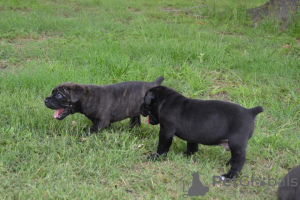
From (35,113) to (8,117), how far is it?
393 mm

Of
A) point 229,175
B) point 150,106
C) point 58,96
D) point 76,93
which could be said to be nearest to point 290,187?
Answer: point 229,175

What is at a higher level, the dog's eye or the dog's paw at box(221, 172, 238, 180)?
the dog's eye

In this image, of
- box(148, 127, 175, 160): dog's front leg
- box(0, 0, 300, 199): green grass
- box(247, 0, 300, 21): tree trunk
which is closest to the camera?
box(0, 0, 300, 199): green grass

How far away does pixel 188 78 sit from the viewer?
287 inches

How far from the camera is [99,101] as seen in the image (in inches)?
213

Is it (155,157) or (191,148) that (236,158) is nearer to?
(191,148)

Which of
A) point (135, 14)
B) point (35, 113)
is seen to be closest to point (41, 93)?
point (35, 113)

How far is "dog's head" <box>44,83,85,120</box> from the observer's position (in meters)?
5.18

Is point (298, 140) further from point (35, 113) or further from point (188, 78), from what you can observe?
point (35, 113)

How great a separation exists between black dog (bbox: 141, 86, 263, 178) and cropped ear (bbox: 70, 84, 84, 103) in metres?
0.87

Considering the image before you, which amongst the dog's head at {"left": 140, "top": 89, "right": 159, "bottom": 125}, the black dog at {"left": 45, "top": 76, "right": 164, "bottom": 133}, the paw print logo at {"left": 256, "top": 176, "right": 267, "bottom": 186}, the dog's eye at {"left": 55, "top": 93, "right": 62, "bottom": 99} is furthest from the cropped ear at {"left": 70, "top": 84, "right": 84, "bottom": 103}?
the paw print logo at {"left": 256, "top": 176, "right": 267, "bottom": 186}

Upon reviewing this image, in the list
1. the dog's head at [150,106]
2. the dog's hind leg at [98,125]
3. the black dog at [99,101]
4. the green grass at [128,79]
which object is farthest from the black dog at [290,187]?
the dog's hind leg at [98,125]

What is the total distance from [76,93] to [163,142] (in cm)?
138

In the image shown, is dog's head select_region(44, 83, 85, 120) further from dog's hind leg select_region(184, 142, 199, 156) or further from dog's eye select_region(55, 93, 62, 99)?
dog's hind leg select_region(184, 142, 199, 156)
